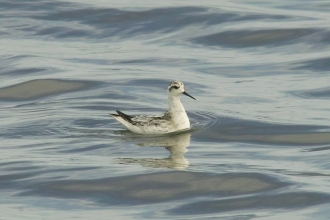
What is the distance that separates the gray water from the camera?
14.9m

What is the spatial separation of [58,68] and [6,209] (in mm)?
11837

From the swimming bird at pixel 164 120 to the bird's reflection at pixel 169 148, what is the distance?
15cm

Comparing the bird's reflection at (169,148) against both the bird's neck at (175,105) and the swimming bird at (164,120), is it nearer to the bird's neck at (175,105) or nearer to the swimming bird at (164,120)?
the swimming bird at (164,120)

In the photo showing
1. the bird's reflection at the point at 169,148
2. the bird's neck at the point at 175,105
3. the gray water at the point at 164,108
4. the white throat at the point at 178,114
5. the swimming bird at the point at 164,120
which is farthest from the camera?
the bird's neck at the point at 175,105

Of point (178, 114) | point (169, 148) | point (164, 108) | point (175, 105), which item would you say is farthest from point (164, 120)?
point (164, 108)

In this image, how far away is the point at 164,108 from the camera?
21.6 meters

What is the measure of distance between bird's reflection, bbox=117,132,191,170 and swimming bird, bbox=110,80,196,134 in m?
0.15

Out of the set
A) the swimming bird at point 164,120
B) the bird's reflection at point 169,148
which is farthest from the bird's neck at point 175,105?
the bird's reflection at point 169,148

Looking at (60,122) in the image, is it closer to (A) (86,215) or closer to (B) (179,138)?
(B) (179,138)

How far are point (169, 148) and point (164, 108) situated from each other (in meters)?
3.36

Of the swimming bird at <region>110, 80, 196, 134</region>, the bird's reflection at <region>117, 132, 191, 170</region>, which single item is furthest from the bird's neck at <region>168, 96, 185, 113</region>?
the bird's reflection at <region>117, 132, 191, 170</region>

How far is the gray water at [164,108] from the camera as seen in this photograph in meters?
14.9

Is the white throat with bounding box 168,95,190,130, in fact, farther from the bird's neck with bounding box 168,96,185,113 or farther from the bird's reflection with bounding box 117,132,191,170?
the bird's reflection with bounding box 117,132,191,170

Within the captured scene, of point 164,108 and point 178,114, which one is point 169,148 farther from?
point 164,108
